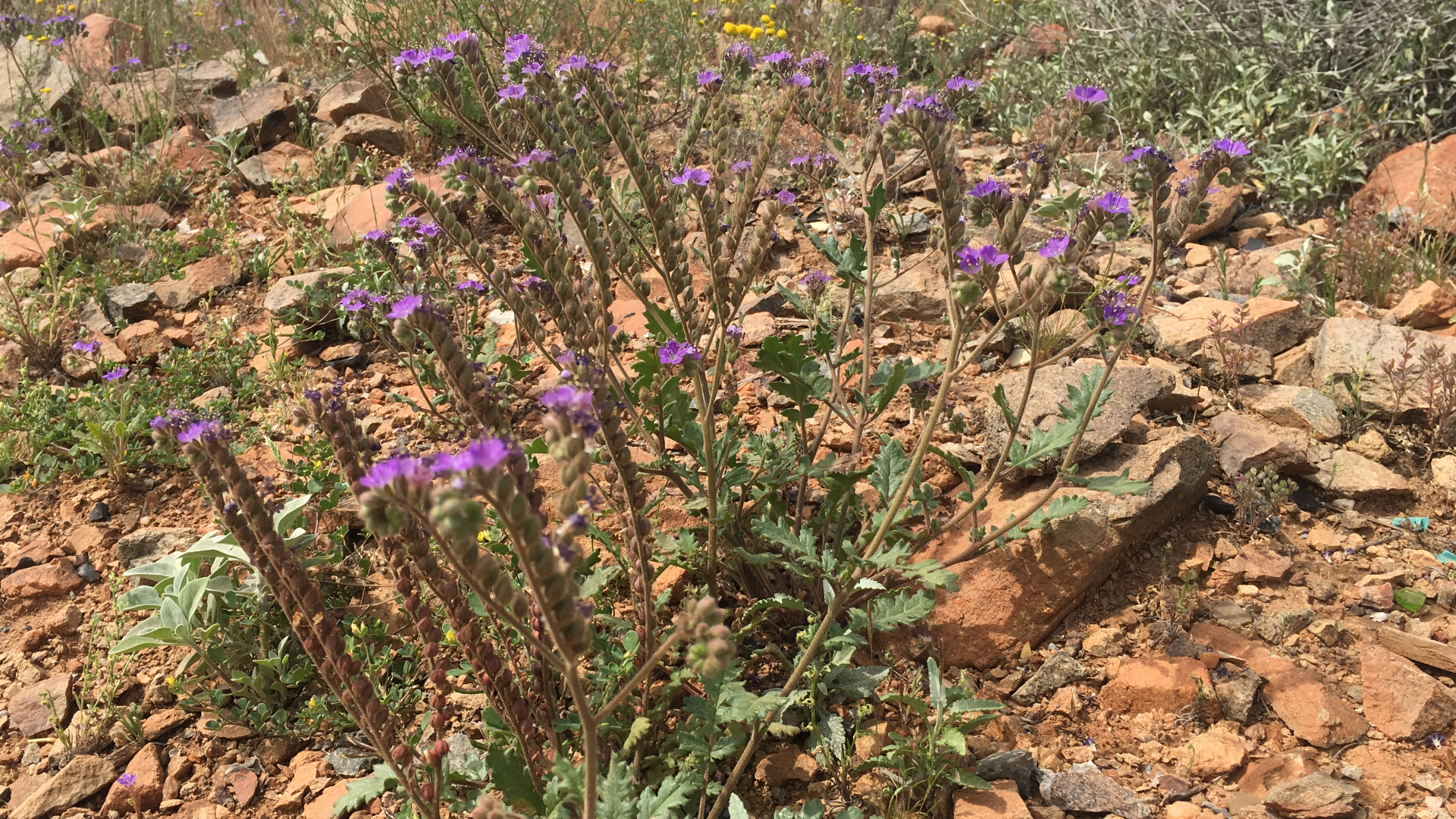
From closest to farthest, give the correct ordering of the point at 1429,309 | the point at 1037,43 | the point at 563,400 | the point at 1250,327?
the point at 563,400
the point at 1250,327
the point at 1429,309
the point at 1037,43

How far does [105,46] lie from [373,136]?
4186mm

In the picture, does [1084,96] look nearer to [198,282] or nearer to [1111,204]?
[1111,204]

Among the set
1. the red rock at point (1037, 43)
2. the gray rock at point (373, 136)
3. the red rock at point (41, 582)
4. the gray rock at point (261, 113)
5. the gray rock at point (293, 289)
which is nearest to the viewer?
the red rock at point (41, 582)

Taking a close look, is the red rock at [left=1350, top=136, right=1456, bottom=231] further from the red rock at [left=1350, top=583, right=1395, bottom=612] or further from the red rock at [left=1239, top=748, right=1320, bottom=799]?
the red rock at [left=1239, top=748, right=1320, bottom=799]

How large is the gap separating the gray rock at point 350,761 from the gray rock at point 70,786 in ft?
2.28

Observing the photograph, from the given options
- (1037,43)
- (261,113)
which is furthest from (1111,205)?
(261,113)

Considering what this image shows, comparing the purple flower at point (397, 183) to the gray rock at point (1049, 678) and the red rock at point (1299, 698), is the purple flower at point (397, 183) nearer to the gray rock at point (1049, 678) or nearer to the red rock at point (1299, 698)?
the gray rock at point (1049, 678)

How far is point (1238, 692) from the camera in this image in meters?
2.84

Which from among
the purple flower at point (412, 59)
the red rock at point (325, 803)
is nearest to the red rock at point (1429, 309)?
the purple flower at point (412, 59)

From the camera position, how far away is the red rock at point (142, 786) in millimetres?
2771

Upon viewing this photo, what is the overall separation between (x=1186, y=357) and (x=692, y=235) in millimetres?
2851

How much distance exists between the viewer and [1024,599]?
3.14 m

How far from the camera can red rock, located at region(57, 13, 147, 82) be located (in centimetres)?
809

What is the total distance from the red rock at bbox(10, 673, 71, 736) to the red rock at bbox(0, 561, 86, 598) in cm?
48
